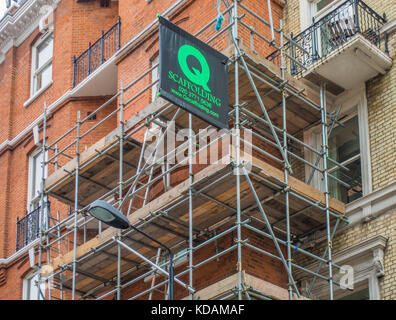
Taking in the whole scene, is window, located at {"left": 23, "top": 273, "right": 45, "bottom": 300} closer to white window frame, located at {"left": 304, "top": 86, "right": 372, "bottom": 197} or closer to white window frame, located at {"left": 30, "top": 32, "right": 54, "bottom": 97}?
white window frame, located at {"left": 30, "top": 32, "right": 54, "bottom": 97}

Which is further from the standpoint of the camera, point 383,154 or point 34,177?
point 34,177

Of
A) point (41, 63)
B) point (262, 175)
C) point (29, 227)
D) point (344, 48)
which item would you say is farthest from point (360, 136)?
point (41, 63)

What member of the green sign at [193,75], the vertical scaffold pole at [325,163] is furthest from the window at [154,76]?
the green sign at [193,75]

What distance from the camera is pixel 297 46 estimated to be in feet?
77.7

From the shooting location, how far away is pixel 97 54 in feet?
99.6

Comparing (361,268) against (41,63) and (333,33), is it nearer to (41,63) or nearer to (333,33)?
(333,33)

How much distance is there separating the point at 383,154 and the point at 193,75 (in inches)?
169

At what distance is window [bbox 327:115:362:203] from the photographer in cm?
2314

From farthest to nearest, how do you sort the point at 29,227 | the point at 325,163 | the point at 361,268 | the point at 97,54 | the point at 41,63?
the point at 41,63 < the point at 29,227 < the point at 97,54 < the point at 325,163 < the point at 361,268

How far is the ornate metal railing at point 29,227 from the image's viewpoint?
3003cm

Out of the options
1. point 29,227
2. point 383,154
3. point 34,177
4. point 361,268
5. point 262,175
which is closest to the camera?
point 262,175

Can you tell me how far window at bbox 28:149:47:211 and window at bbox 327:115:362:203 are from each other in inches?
409

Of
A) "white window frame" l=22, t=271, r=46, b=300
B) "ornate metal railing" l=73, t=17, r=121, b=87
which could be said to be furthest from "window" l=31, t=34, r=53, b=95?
"white window frame" l=22, t=271, r=46, b=300

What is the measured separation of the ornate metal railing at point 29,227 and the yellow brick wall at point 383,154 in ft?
33.0
